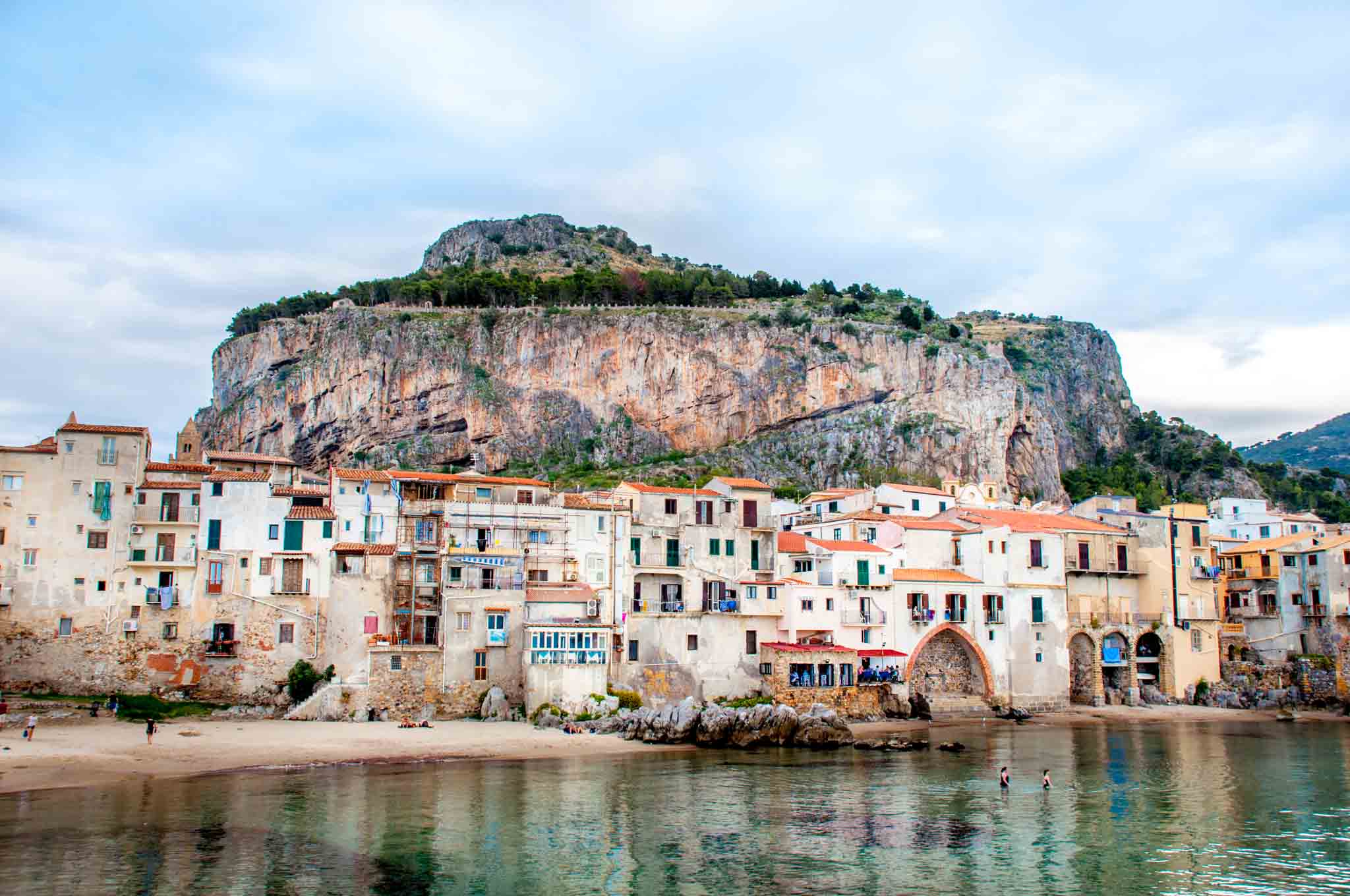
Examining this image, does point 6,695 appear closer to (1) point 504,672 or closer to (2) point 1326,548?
(1) point 504,672

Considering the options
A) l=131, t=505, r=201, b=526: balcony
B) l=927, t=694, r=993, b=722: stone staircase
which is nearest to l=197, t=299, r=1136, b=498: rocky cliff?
l=927, t=694, r=993, b=722: stone staircase

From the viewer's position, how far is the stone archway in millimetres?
71000

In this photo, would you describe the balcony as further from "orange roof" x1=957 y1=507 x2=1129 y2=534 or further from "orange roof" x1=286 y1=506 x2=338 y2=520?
"orange roof" x1=957 y1=507 x2=1129 y2=534

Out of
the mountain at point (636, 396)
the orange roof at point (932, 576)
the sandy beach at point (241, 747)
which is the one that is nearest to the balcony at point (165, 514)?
the sandy beach at point (241, 747)

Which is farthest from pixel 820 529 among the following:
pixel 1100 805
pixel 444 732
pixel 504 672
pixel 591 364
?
pixel 591 364

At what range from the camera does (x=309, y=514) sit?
57.5 metres

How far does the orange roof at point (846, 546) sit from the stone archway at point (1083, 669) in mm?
14701

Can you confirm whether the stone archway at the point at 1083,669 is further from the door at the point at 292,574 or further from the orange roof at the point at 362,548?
the door at the point at 292,574

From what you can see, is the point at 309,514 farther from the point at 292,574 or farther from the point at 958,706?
the point at 958,706

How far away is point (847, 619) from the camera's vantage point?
63812 mm

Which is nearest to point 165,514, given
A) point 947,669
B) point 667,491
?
point 667,491

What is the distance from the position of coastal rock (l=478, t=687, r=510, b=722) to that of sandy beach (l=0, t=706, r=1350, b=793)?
42.0 inches

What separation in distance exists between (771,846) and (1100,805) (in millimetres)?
13744

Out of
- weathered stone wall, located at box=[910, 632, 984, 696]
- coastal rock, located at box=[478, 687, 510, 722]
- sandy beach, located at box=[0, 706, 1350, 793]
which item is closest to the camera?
sandy beach, located at box=[0, 706, 1350, 793]
